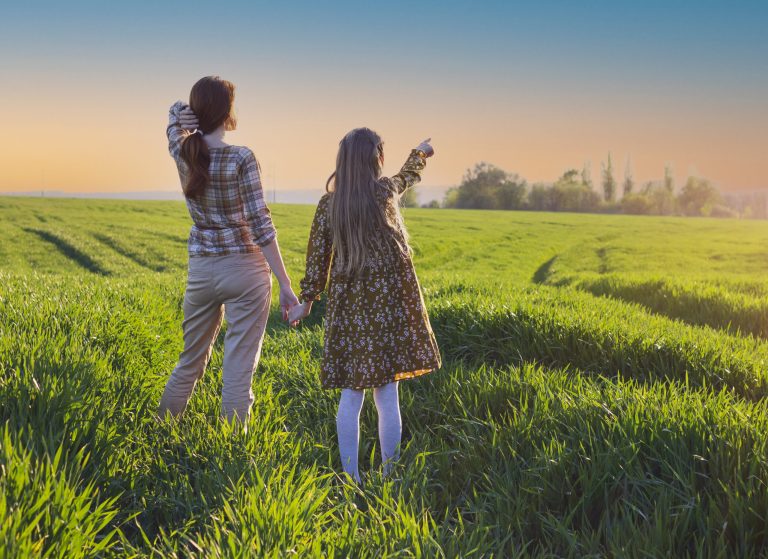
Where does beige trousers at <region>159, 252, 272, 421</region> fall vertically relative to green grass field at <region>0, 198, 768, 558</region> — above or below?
above

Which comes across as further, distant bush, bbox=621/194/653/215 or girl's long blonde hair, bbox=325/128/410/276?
distant bush, bbox=621/194/653/215

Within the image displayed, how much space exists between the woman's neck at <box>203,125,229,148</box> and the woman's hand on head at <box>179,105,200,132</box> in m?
0.11

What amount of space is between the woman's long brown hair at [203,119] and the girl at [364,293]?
2.59 ft

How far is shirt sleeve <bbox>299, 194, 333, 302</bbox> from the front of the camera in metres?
4.05

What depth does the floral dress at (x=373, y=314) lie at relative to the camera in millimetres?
3984

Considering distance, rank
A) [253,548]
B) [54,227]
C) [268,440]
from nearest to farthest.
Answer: [253,548]
[268,440]
[54,227]

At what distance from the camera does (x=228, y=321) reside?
408 cm

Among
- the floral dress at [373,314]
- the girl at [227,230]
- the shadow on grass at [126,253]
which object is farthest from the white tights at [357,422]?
the shadow on grass at [126,253]

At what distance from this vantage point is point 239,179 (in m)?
3.96

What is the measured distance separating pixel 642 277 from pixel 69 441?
12728 millimetres

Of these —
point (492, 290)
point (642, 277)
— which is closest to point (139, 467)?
point (492, 290)

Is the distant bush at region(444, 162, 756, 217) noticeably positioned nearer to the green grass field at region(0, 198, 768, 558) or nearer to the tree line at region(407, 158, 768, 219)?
the tree line at region(407, 158, 768, 219)

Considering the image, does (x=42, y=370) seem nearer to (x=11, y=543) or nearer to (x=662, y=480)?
(x=11, y=543)

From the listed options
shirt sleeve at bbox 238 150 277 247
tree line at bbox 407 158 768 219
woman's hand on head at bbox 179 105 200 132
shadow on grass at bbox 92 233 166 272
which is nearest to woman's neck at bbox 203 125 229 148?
woman's hand on head at bbox 179 105 200 132
